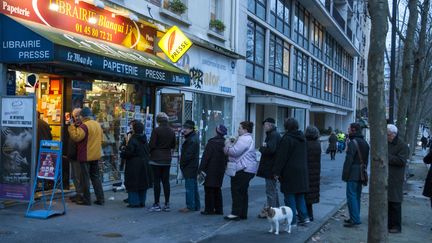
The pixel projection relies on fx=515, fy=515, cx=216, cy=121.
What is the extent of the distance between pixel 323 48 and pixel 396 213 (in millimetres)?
29241

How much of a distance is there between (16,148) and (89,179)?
5.15 ft

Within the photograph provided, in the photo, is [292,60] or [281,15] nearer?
[281,15]

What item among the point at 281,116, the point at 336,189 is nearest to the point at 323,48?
the point at 281,116

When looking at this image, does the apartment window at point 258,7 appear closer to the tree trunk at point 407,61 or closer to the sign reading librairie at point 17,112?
the tree trunk at point 407,61

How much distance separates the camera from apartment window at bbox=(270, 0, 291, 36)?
968 inches

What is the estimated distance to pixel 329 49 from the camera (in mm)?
39250

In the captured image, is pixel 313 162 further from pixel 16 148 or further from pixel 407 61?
pixel 407 61

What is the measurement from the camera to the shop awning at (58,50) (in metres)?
8.52

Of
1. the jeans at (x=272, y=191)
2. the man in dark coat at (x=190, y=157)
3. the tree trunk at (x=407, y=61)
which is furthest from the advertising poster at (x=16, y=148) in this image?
the tree trunk at (x=407, y=61)

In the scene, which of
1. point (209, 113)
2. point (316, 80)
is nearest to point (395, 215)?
point (209, 113)

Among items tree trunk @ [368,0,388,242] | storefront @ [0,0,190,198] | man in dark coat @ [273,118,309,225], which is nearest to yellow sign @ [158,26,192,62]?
storefront @ [0,0,190,198]

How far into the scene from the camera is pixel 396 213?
27.5ft

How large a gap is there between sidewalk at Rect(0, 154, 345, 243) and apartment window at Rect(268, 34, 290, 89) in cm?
1541

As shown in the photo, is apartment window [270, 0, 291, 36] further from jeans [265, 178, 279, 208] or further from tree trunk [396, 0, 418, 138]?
jeans [265, 178, 279, 208]
